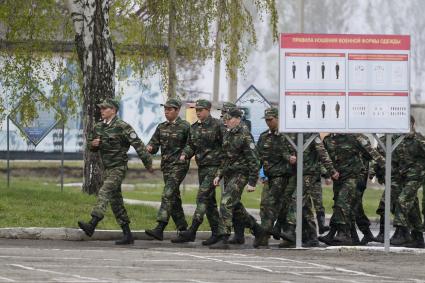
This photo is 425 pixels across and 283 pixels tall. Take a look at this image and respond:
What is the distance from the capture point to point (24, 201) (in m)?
23.7

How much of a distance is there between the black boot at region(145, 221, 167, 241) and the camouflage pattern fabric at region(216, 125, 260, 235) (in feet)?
2.90

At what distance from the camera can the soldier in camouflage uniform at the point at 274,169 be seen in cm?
2038

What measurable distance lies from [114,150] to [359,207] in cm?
401

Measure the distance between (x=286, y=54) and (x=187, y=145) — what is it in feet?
6.46

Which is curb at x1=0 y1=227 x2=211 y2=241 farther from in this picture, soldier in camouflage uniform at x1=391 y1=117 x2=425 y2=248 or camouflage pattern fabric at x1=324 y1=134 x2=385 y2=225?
soldier in camouflage uniform at x1=391 y1=117 x2=425 y2=248

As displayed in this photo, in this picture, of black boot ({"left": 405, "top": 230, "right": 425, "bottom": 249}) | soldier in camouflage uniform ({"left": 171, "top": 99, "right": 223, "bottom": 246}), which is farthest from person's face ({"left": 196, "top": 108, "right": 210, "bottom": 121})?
black boot ({"left": 405, "top": 230, "right": 425, "bottom": 249})

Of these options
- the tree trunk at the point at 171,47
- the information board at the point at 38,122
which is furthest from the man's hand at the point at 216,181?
the information board at the point at 38,122

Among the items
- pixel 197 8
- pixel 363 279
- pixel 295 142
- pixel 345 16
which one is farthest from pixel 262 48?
pixel 363 279

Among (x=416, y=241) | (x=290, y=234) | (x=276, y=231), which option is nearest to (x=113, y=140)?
(x=276, y=231)

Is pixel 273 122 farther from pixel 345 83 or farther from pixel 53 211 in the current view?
pixel 53 211

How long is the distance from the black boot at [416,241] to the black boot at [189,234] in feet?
9.70

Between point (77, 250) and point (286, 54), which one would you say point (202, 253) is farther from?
point (286, 54)

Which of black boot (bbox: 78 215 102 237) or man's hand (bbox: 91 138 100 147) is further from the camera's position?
man's hand (bbox: 91 138 100 147)

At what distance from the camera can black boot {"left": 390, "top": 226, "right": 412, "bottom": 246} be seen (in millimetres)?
21094
